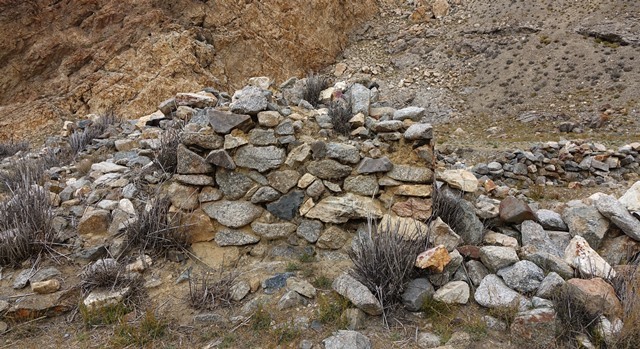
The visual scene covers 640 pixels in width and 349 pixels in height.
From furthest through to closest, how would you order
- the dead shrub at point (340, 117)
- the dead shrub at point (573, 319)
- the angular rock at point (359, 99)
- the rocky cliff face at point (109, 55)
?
the rocky cliff face at point (109, 55) → the angular rock at point (359, 99) → the dead shrub at point (340, 117) → the dead shrub at point (573, 319)

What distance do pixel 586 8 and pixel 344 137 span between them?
85.1 ft

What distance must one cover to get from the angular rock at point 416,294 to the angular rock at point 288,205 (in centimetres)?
145

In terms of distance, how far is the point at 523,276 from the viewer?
358 centimetres

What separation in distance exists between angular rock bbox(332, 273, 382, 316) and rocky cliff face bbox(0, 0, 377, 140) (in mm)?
17622

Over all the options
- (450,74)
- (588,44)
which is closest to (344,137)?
(450,74)

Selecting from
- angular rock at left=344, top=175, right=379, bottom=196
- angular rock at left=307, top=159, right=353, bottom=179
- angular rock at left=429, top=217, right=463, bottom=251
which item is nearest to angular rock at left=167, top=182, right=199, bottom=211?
angular rock at left=307, top=159, right=353, bottom=179

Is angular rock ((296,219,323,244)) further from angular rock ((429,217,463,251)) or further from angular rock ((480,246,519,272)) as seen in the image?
angular rock ((480,246,519,272))

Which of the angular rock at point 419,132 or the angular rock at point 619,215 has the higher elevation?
the angular rock at point 419,132

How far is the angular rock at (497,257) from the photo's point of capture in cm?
375

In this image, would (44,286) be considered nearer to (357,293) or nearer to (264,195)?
(264,195)

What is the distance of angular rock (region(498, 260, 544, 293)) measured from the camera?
3.53 meters

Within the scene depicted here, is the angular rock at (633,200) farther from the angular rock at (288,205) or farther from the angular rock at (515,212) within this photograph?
the angular rock at (288,205)

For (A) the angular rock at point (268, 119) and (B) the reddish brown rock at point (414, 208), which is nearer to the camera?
(B) the reddish brown rock at point (414, 208)

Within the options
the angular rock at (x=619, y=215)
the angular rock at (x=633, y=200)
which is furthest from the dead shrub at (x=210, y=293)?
the angular rock at (x=633, y=200)
